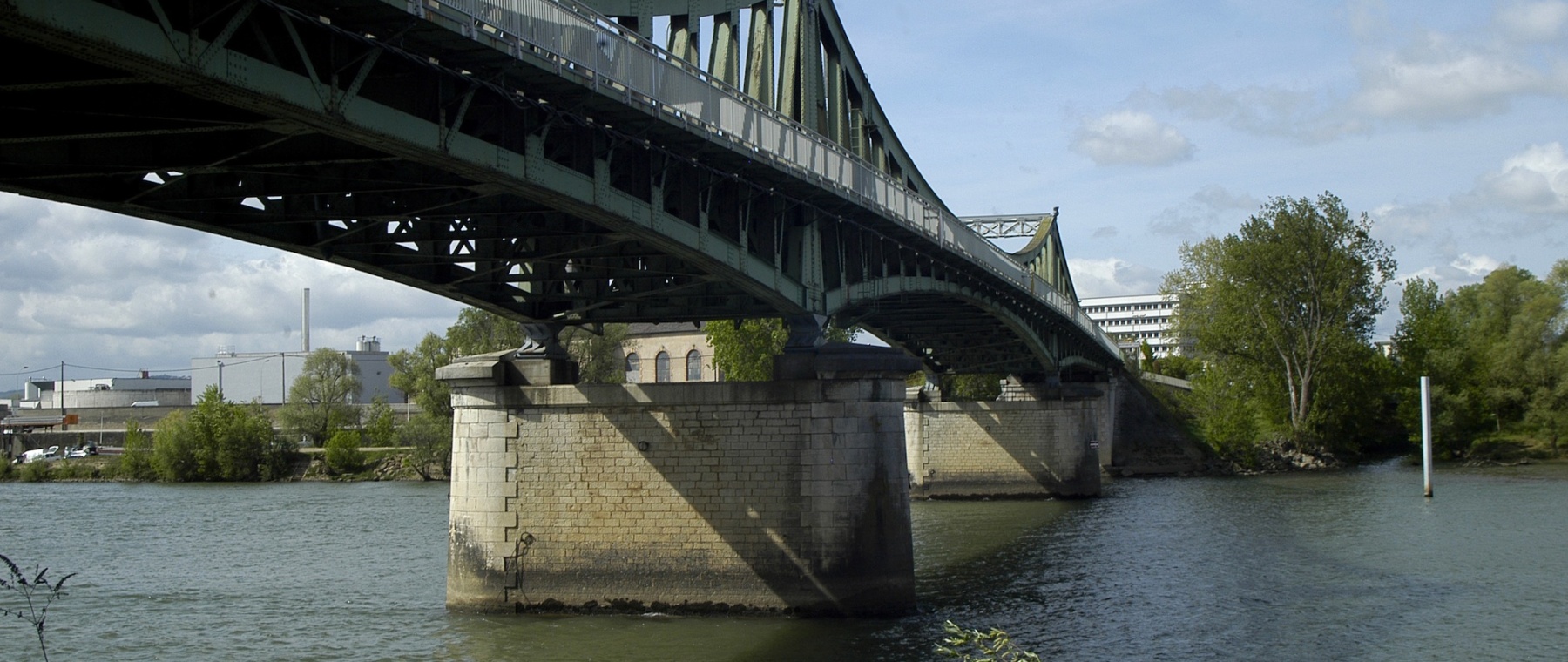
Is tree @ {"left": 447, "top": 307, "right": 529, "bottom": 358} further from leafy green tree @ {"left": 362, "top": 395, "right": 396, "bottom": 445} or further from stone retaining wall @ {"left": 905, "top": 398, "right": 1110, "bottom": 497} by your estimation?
stone retaining wall @ {"left": 905, "top": 398, "right": 1110, "bottom": 497}

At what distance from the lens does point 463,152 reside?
49.9 ft

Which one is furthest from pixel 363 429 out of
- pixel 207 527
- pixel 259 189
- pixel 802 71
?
pixel 259 189

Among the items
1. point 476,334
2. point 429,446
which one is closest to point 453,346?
point 476,334

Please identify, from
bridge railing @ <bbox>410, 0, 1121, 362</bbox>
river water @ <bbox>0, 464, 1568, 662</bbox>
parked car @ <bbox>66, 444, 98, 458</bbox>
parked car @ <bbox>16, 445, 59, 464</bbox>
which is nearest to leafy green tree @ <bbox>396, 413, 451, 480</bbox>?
river water @ <bbox>0, 464, 1568, 662</bbox>

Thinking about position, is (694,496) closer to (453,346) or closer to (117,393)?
(453,346)

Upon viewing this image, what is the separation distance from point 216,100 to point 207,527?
3425cm

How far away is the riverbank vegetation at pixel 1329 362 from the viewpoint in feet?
213

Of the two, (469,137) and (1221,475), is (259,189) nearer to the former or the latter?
(469,137)

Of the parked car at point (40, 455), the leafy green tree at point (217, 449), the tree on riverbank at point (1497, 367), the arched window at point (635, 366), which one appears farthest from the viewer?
the arched window at point (635, 366)

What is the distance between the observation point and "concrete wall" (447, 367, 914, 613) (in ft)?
76.1

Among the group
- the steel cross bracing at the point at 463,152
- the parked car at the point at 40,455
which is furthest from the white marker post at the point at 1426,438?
the parked car at the point at 40,455

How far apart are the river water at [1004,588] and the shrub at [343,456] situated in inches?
865

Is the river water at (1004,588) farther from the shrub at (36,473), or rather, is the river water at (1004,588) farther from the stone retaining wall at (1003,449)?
the shrub at (36,473)

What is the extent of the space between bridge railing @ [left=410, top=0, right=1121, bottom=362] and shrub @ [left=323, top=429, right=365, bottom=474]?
48.6 meters
